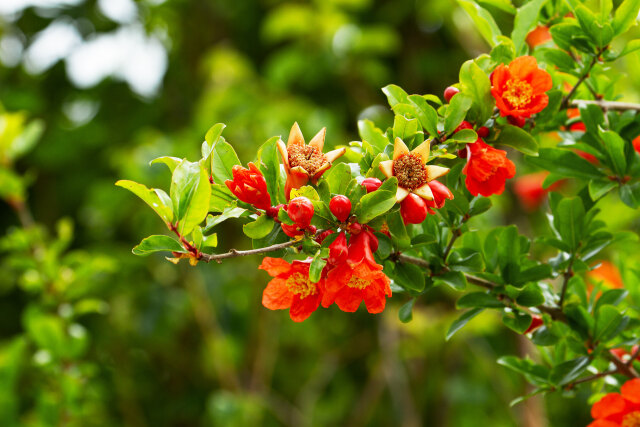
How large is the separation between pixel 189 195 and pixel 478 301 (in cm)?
32

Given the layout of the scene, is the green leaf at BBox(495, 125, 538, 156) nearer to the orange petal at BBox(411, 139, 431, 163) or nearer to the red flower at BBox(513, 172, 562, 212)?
the orange petal at BBox(411, 139, 431, 163)

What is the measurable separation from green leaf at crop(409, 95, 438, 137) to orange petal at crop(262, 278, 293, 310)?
0.65ft

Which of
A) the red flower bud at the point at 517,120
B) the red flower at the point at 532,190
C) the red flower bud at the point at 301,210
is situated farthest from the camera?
the red flower at the point at 532,190

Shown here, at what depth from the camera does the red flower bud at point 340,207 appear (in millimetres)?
498

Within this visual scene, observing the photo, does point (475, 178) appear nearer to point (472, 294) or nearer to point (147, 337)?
point (472, 294)

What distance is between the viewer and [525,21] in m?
0.65

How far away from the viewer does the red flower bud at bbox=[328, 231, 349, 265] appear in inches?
19.7

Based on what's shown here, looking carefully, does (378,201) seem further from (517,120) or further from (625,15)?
(625,15)

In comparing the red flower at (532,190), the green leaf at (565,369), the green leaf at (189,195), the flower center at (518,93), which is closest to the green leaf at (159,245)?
the green leaf at (189,195)

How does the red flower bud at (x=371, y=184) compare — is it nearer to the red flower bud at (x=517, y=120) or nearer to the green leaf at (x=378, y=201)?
the green leaf at (x=378, y=201)

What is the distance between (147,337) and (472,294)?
1.47 metres

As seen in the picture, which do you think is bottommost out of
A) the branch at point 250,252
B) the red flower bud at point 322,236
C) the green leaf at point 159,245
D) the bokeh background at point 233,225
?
the bokeh background at point 233,225

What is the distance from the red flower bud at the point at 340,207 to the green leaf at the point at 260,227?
0.21 ft

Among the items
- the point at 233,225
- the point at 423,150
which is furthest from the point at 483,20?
the point at 233,225
